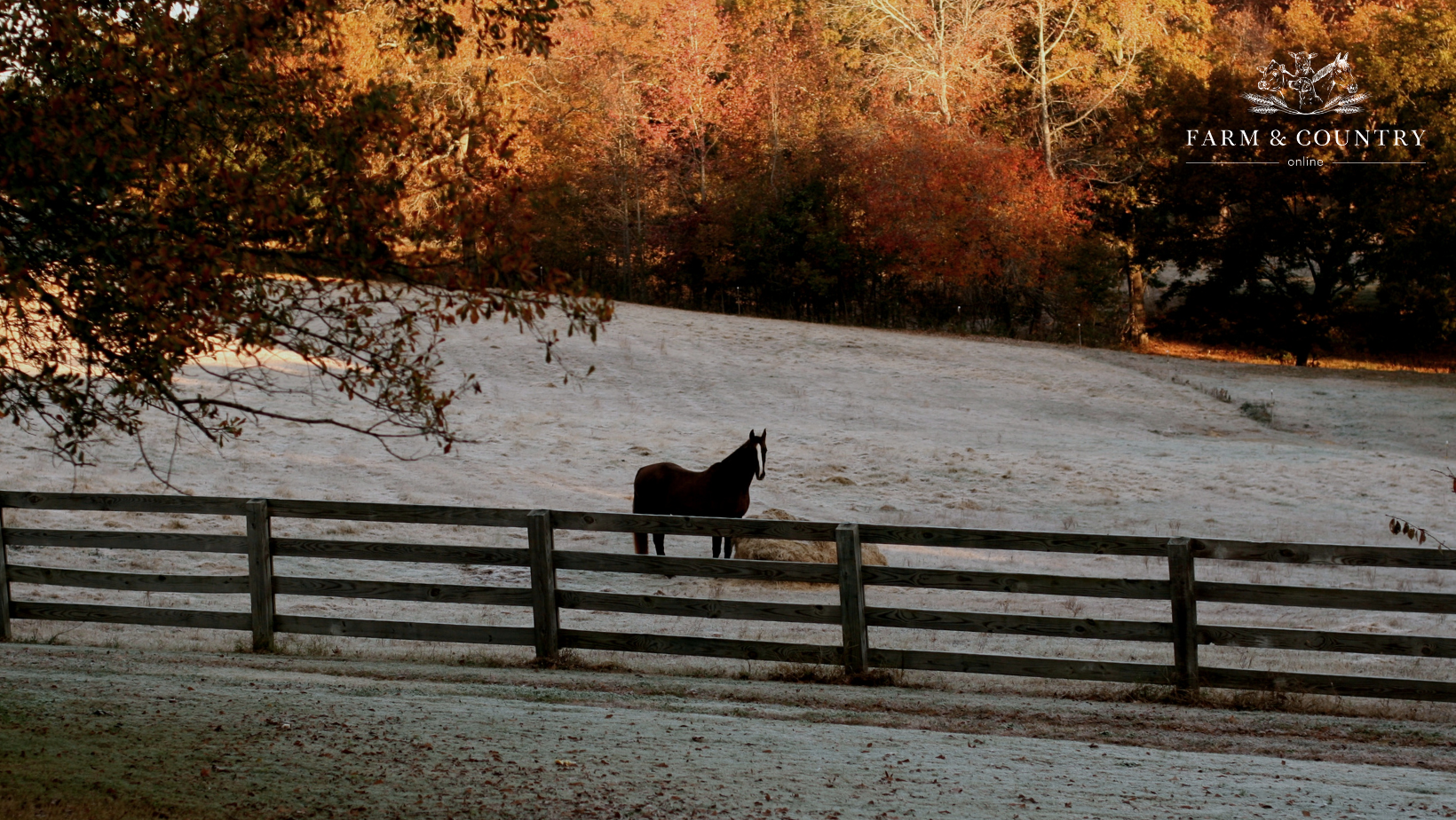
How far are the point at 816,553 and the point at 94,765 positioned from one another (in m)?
11.0

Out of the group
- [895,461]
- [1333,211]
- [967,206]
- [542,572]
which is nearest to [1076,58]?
[967,206]

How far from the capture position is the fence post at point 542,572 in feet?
35.0

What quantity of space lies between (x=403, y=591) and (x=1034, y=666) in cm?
538

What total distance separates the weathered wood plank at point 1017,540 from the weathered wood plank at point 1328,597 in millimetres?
547

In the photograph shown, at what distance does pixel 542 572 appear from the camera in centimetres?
1067

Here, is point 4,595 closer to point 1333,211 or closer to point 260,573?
point 260,573

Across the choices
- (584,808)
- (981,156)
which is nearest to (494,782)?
(584,808)

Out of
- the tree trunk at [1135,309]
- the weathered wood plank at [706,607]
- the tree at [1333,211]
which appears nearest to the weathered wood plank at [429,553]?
the weathered wood plank at [706,607]

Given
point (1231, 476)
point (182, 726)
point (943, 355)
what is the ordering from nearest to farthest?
point (182, 726) → point (1231, 476) → point (943, 355)

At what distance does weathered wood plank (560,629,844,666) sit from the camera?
10.4 metres

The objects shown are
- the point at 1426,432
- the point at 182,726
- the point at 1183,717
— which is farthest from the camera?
the point at 1426,432

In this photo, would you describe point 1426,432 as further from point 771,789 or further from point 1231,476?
point 771,789

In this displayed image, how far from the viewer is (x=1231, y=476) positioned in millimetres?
25000

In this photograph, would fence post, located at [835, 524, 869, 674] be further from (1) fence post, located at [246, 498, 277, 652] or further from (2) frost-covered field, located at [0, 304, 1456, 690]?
(1) fence post, located at [246, 498, 277, 652]
